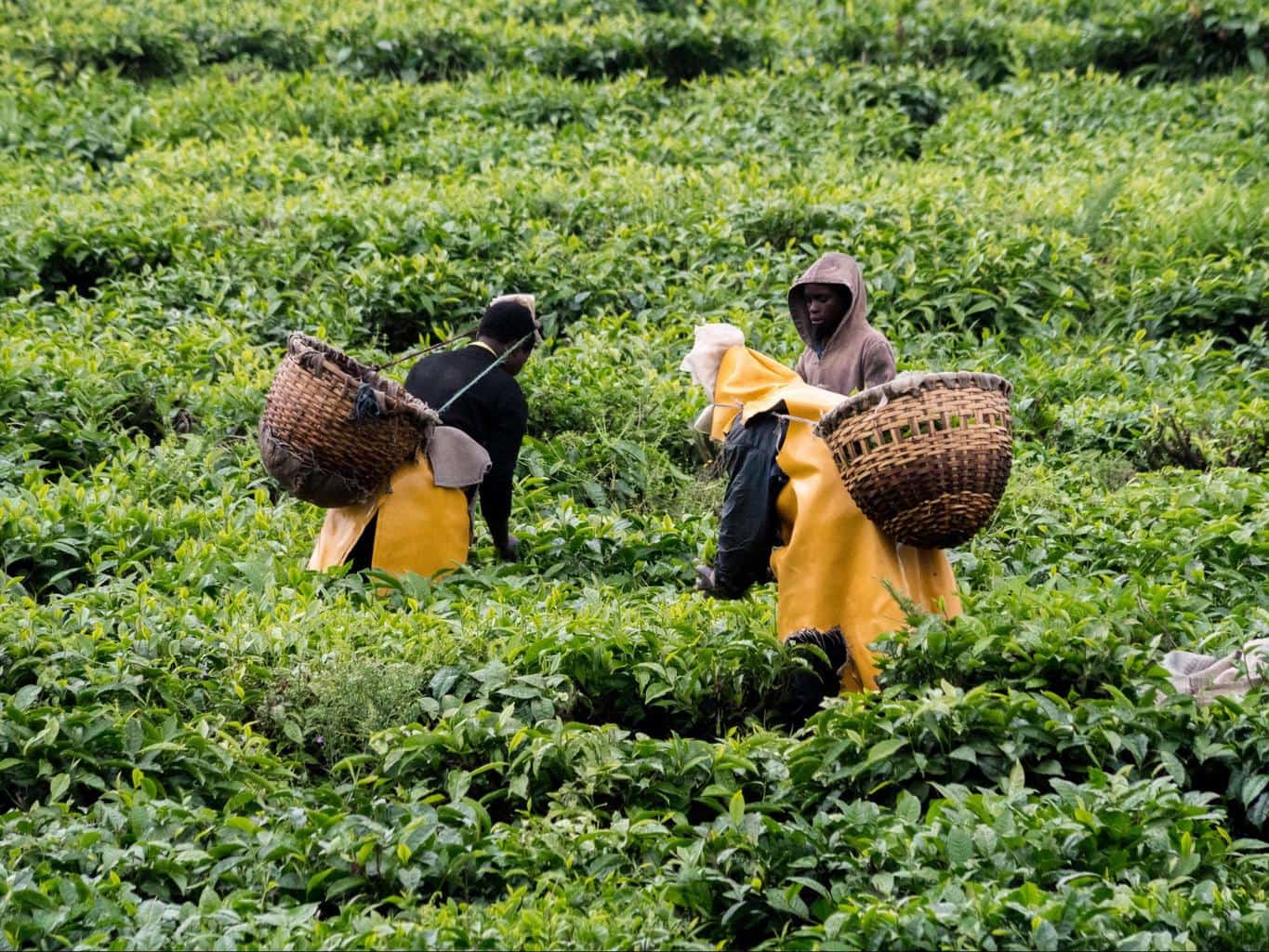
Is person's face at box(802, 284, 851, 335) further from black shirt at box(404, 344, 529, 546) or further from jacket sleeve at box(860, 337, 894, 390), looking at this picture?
black shirt at box(404, 344, 529, 546)

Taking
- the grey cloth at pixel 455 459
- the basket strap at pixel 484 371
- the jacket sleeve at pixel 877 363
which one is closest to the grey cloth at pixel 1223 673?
the jacket sleeve at pixel 877 363

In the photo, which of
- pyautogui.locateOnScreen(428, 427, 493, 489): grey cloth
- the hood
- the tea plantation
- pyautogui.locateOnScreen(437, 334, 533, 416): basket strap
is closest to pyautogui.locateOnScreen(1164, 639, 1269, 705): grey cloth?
the tea plantation

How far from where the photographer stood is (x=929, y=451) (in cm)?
558

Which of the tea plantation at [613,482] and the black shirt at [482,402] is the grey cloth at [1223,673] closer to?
the tea plantation at [613,482]

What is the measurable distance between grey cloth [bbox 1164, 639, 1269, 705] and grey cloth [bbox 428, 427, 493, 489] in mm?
2798

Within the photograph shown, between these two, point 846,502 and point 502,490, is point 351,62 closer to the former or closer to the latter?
point 502,490

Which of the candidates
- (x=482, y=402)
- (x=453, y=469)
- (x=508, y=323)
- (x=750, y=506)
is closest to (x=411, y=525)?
(x=453, y=469)

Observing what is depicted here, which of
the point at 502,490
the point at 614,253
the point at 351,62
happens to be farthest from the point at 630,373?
the point at 351,62

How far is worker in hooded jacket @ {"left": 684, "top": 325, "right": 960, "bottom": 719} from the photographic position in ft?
19.6

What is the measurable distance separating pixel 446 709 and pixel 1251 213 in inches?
297

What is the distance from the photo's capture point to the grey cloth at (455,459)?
7.11 m

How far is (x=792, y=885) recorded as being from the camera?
4934 millimetres

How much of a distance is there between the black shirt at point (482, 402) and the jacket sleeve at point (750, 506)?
146 cm

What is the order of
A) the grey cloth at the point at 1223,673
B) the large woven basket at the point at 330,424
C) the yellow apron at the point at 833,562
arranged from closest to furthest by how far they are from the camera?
the grey cloth at the point at 1223,673
the yellow apron at the point at 833,562
the large woven basket at the point at 330,424
